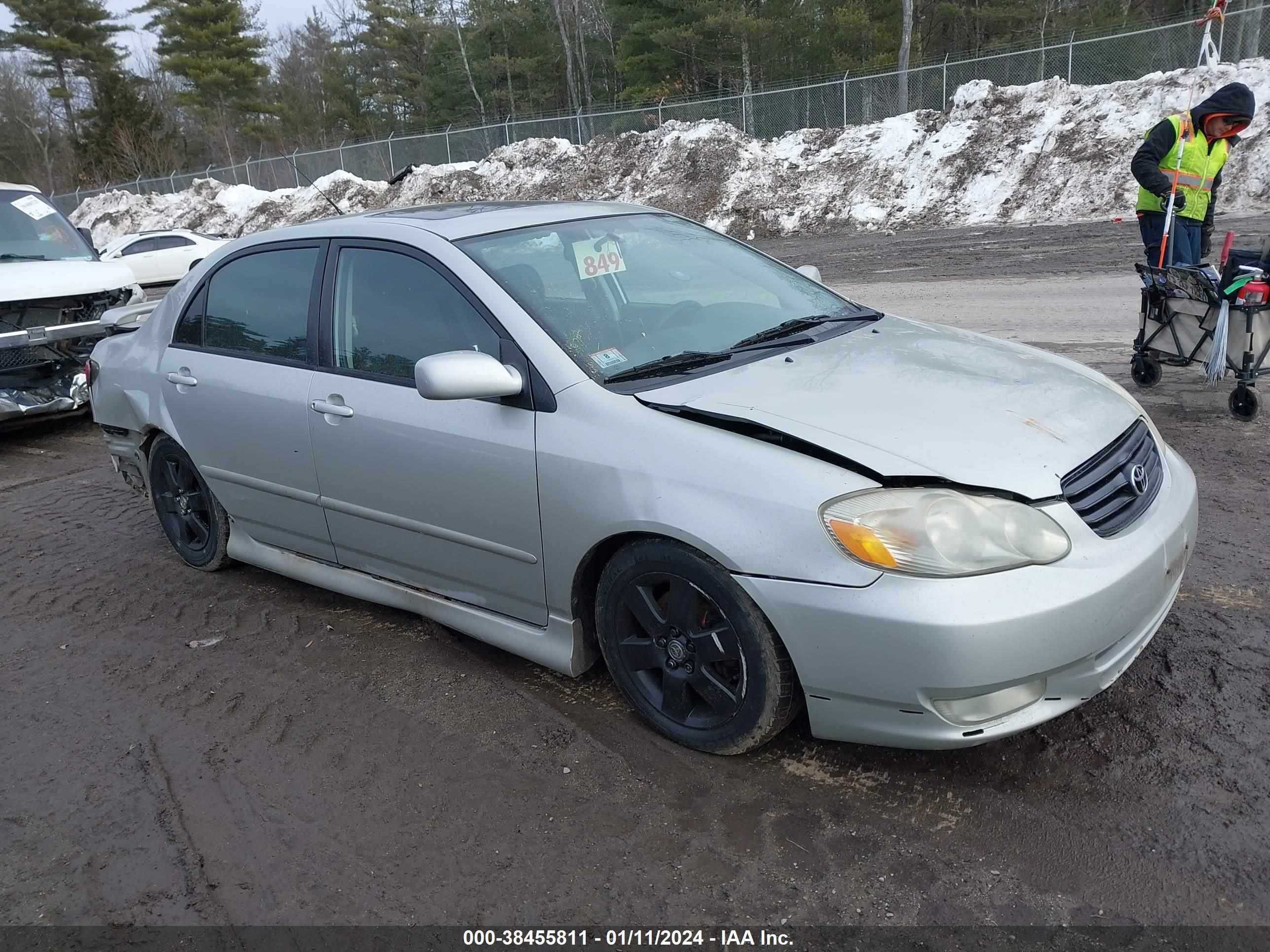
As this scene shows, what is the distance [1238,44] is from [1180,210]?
1796cm

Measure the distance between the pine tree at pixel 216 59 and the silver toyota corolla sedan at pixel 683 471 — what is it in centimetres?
5095

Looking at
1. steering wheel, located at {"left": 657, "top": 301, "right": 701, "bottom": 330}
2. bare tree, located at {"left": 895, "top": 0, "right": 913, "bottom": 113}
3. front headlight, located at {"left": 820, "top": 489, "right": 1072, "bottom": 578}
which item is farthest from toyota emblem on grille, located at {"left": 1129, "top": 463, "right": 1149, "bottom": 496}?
bare tree, located at {"left": 895, "top": 0, "right": 913, "bottom": 113}

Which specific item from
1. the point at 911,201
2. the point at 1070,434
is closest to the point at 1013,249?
the point at 911,201

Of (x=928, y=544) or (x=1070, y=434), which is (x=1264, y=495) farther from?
(x=928, y=544)

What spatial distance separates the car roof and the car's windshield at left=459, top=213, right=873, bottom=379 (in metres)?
0.06

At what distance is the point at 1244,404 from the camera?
5.94 meters

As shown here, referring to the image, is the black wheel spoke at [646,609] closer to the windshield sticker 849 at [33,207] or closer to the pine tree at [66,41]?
the windshield sticker 849 at [33,207]

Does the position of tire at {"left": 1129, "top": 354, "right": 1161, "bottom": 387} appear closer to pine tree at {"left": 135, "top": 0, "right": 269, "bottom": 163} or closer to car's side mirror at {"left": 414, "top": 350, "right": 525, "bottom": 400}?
car's side mirror at {"left": 414, "top": 350, "right": 525, "bottom": 400}

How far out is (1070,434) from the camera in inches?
114

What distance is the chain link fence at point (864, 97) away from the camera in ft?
72.9

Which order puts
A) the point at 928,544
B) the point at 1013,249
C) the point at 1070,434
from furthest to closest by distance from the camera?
the point at 1013,249 → the point at 1070,434 → the point at 928,544

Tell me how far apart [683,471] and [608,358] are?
63 cm

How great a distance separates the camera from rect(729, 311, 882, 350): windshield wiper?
354 cm

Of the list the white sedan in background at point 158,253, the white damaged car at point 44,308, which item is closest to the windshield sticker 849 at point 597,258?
the white damaged car at point 44,308
